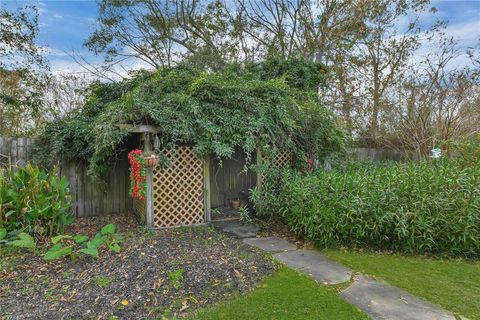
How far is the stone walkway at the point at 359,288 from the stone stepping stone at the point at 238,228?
0.26 meters

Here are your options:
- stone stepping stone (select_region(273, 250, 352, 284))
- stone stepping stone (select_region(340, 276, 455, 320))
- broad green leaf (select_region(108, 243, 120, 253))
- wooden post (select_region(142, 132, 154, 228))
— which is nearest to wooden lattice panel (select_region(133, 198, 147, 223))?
wooden post (select_region(142, 132, 154, 228))

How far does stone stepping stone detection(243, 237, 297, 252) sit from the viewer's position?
3.95 metres

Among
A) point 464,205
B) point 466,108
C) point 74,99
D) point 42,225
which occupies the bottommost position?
point 42,225

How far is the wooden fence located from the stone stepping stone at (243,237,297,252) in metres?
2.92

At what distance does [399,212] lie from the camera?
12.3ft

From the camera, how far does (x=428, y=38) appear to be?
353 inches

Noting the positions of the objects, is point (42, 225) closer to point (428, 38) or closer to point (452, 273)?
point (452, 273)

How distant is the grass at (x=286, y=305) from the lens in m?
2.35

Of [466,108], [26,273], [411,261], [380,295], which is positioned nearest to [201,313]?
[380,295]

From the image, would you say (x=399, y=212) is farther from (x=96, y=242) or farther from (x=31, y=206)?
(x=31, y=206)

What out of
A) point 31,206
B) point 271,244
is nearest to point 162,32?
point 31,206

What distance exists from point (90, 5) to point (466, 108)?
411 inches

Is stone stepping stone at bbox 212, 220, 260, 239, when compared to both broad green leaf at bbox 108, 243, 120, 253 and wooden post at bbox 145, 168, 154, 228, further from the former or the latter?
broad green leaf at bbox 108, 243, 120, 253

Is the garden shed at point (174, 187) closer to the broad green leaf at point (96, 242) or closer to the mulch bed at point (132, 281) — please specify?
the mulch bed at point (132, 281)
